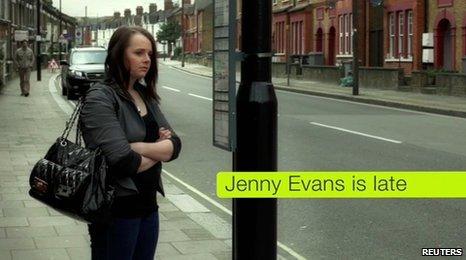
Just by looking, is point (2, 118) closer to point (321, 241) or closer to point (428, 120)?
point (428, 120)

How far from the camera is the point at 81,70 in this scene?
25.9m

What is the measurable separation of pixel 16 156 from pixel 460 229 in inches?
276

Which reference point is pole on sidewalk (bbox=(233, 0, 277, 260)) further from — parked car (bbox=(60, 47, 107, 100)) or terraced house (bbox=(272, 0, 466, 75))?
terraced house (bbox=(272, 0, 466, 75))

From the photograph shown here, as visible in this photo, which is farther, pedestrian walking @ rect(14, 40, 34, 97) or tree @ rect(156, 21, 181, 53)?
tree @ rect(156, 21, 181, 53)

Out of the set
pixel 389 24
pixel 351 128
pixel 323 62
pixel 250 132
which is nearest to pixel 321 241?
pixel 250 132

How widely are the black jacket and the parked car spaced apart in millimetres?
20876

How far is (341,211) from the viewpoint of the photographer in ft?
26.5

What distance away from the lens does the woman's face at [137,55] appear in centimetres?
343

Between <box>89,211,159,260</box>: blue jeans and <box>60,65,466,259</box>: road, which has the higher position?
<box>89,211,159,260</box>: blue jeans

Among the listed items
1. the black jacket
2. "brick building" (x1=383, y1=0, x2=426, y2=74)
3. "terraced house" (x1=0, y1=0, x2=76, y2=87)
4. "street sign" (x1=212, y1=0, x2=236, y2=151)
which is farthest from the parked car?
the black jacket

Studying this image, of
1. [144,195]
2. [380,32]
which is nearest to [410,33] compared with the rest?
[380,32]

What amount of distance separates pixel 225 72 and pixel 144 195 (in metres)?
0.68
